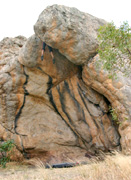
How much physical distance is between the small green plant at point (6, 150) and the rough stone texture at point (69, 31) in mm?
5968

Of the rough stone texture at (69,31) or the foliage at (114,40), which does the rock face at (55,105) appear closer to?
the rough stone texture at (69,31)

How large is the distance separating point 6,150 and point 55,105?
3.91m

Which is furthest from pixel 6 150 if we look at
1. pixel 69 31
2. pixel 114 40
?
pixel 114 40

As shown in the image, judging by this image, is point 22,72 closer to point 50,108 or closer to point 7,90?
point 7,90

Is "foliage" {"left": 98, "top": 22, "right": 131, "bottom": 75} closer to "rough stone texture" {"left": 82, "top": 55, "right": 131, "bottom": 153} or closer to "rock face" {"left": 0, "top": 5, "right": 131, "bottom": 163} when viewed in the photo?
"rough stone texture" {"left": 82, "top": 55, "right": 131, "bottom": 153}

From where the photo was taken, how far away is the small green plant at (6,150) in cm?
1054

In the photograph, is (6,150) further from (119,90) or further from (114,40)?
(114,40)

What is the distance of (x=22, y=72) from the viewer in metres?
11.0

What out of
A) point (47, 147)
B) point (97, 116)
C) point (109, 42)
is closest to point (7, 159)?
point (47, 147)

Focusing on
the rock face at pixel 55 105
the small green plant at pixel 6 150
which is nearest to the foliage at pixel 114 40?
the rock face at pixel 55 105

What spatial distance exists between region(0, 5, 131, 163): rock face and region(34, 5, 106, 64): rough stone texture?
3.5 inches

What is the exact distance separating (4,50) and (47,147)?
716 centimetres

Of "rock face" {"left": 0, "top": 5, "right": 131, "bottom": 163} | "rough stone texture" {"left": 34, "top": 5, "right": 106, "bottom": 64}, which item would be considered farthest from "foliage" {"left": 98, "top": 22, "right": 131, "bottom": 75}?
"rock face" {"left": 0, "top": 5, "right": 131, "bottom": 163}

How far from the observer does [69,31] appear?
28.6 feet
